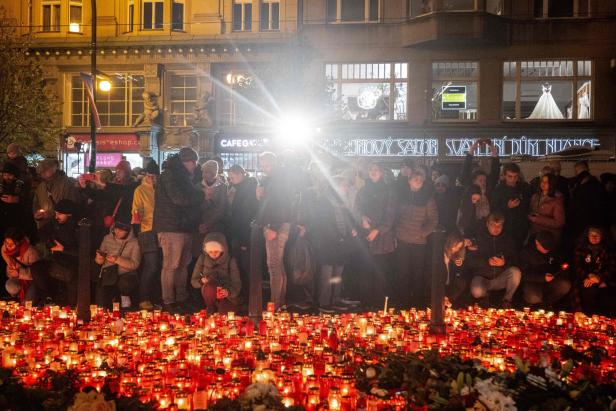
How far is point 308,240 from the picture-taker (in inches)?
451

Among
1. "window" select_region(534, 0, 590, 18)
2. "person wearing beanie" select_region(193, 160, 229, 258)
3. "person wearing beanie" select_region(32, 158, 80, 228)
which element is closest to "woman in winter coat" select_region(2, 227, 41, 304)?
"person wearing beanie" select_region(32, 158, 80, 228)

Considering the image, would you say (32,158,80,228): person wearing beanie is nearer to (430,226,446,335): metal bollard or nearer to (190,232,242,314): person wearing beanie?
(190,232,242,314): person wearing beanie

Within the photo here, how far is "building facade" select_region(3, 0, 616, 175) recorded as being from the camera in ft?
97.7

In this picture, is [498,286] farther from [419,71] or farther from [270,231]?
[419,71]

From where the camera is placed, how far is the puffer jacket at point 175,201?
1105cm

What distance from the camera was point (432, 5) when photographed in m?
30.2

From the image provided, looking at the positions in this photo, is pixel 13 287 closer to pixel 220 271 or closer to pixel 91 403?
pixel 220 271

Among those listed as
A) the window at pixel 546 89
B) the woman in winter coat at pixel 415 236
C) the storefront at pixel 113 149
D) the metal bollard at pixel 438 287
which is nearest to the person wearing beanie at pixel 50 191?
the woman in winter coat at pixel 415 236

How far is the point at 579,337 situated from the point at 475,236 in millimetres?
3624

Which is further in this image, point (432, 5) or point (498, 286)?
point (432, 5)

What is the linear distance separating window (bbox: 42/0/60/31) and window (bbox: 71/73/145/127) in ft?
8.45

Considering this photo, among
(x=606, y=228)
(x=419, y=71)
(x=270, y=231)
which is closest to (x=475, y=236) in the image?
(x=606, y=228)

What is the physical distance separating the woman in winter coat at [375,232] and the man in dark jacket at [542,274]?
2058mm

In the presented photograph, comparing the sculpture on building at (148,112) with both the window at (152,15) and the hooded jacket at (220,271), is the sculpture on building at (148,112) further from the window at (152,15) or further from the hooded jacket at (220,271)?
the hooded jacket at (220,271)
